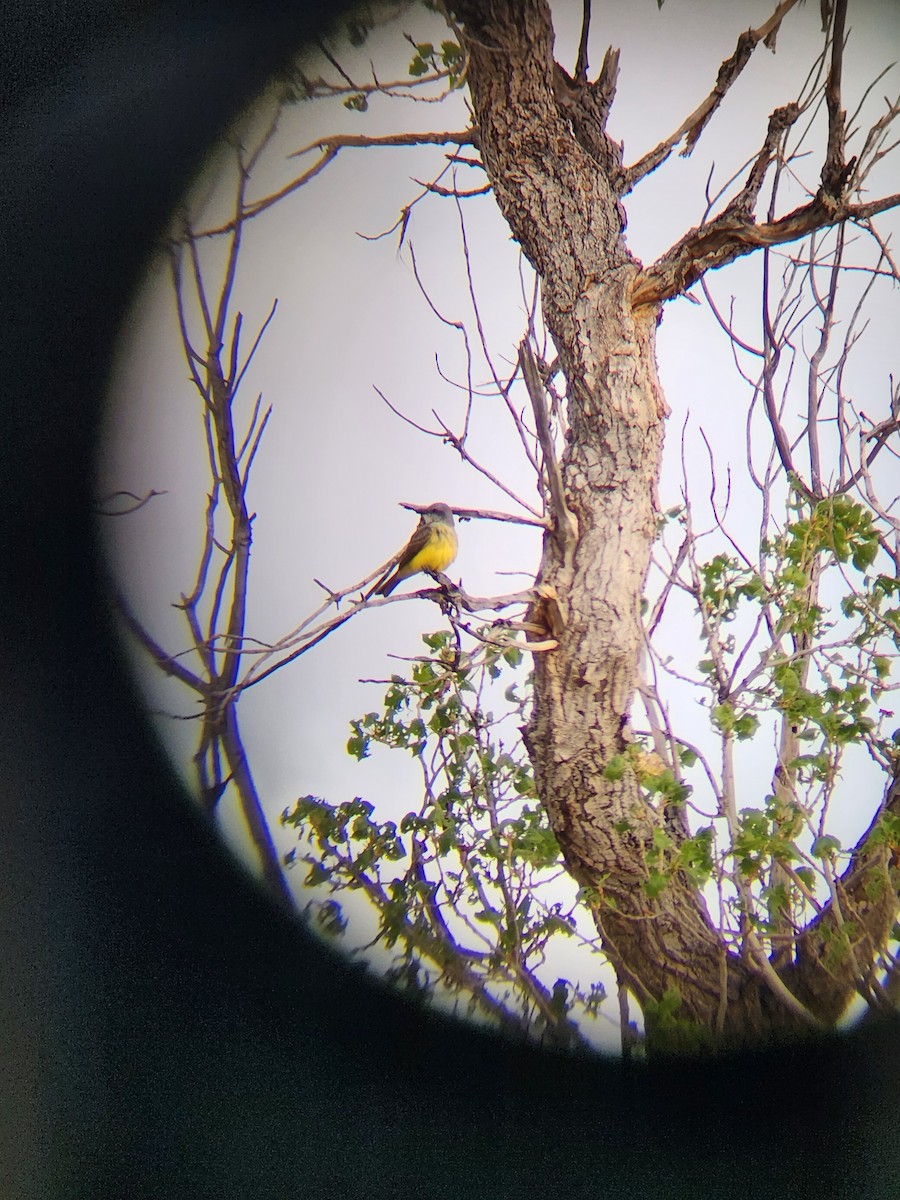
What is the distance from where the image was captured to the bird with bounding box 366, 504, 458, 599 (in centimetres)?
95

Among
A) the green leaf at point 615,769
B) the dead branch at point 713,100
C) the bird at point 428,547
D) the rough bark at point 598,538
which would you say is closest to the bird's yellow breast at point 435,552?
the bird at point 428,547

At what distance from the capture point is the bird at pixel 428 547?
95 centimetres

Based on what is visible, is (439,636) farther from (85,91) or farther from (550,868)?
(85,91)

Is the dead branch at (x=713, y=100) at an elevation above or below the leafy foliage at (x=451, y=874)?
above

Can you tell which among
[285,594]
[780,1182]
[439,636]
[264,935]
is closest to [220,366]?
[285,594]

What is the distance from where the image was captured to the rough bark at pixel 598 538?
0.96 m

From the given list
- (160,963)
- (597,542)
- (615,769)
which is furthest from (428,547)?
(160,963)

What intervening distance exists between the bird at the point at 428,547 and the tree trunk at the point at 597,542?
131 mm

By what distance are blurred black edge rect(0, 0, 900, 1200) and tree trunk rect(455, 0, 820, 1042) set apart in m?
0.14

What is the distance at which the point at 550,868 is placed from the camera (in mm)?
1007

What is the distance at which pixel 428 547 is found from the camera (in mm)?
958

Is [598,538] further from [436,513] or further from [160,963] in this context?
[160,963]

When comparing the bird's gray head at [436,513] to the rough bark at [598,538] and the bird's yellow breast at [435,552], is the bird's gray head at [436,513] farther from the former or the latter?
the rough bark at [598,538]

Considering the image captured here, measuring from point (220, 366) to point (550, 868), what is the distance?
0.77 metres
